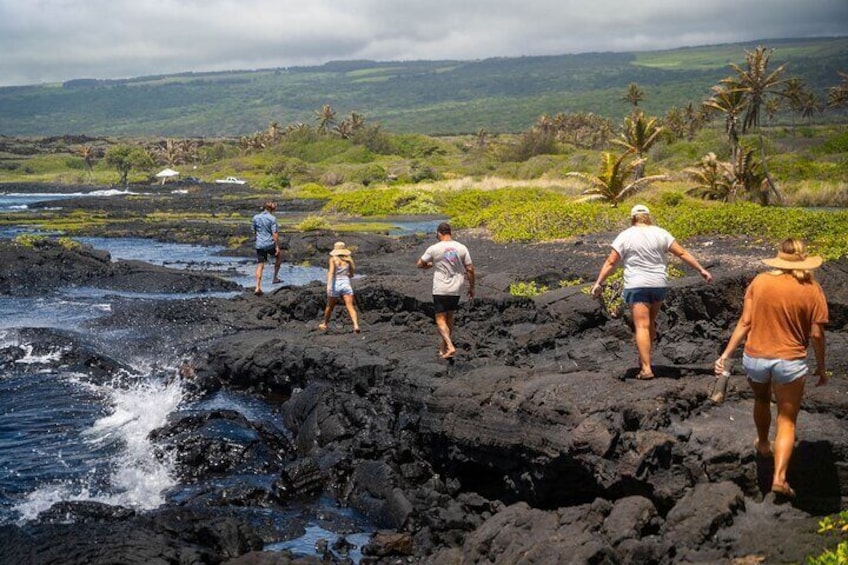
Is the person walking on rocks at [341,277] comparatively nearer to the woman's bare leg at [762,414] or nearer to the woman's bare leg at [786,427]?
the woman's bare leg at [762,414]

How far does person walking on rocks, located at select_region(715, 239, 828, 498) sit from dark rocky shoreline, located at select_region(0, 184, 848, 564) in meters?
0.51

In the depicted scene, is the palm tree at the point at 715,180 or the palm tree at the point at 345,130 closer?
the palm tree at the point at 715,180

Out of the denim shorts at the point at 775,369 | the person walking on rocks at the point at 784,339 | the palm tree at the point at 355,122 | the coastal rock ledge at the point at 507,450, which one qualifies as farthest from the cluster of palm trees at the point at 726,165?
the palm tree at the point at 355,122

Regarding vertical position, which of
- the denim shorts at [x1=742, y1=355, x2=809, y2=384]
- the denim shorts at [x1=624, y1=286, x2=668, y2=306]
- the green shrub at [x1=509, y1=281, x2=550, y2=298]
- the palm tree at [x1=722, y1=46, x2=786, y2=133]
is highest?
the palm tree at [x1=722, y1=46, x2=786, y2=133]

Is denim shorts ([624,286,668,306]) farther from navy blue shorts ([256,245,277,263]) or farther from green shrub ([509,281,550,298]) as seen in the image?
navy blue shorts ([256,245,277,263])

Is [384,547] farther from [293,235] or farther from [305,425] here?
[293,235]

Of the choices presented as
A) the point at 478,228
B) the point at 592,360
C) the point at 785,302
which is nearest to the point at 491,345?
the point at 592,360

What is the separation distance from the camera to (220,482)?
35.6 ft

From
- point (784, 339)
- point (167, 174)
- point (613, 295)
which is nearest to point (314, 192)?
point (167, 174)

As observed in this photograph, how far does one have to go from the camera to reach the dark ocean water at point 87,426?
33.0 feet

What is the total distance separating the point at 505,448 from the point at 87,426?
6764 millimetres

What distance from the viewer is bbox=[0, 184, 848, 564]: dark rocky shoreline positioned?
24.7 ft

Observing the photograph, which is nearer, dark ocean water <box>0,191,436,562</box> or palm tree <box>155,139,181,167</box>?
dark ocean water <box>0,191,436,562</box>

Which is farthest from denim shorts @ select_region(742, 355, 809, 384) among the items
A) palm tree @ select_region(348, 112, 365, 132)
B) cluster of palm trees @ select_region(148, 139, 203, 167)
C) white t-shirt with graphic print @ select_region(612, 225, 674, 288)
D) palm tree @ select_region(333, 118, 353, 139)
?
cluster of palm trees @ select_region(148, 139, 203, 167)
